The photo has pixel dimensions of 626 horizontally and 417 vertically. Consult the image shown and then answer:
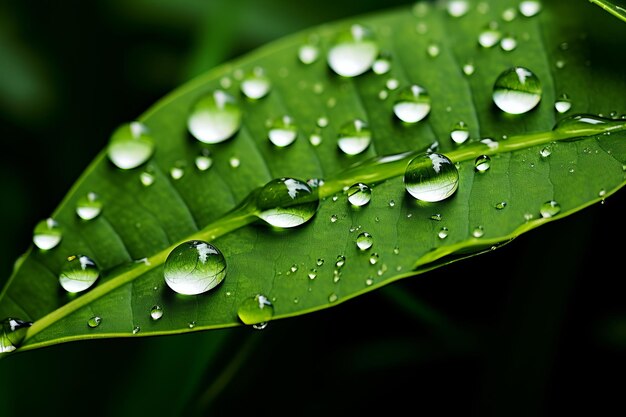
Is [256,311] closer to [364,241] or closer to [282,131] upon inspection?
[364,241]

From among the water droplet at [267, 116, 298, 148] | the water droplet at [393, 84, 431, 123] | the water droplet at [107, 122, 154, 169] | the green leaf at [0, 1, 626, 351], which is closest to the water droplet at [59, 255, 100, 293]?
the green leaf at [0, 1, 626, 351]

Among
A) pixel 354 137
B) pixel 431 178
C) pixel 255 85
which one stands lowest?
pixel 431 178

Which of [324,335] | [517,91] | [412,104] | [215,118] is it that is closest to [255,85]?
[215,118]

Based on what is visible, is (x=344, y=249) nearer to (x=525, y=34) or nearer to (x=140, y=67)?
(x=525, y=34)

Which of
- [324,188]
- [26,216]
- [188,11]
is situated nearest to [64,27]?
[188,11]

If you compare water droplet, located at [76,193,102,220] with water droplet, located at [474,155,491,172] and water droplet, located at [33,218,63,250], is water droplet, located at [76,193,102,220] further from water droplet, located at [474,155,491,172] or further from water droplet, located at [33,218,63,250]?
water droplet, located at [474,155,491,172]

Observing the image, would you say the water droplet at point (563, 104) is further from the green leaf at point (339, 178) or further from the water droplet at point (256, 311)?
the water droplet at point (256, 311)
